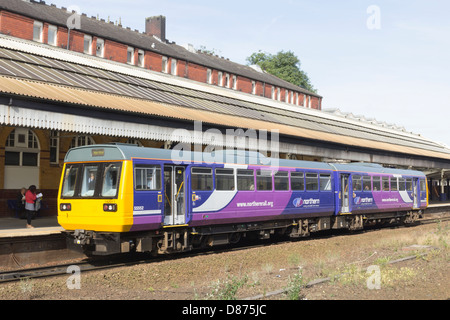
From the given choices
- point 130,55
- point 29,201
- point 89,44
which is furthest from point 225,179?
point 130,55

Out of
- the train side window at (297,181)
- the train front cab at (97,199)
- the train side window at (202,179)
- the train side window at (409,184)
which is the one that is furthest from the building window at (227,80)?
the train front cab at (97,199)

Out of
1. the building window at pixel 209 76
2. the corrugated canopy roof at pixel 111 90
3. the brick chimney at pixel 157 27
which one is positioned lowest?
the corrugated canopy roof at pixel 111 90

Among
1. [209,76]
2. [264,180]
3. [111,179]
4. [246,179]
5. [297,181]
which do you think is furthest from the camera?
[209,76]

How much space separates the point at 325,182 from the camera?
68.2ft

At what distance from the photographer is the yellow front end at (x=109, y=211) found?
41.1 feet

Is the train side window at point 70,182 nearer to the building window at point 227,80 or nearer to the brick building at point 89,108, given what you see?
the brick building at point 89,108

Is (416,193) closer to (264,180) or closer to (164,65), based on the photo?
(264,180)

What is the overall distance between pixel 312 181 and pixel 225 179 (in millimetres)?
5447

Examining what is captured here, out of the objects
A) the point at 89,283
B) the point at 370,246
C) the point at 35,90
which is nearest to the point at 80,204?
the point at 89,283

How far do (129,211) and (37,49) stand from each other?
1308 cm

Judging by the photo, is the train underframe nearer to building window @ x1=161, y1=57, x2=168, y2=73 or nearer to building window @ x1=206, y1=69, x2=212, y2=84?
building window @ x1=161, y1=57, x2=168, y2=73

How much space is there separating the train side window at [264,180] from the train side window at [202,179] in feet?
7.57

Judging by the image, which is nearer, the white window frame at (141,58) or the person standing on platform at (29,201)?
the person standing on platform at (29,201)

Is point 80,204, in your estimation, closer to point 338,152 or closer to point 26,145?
point 26,145
